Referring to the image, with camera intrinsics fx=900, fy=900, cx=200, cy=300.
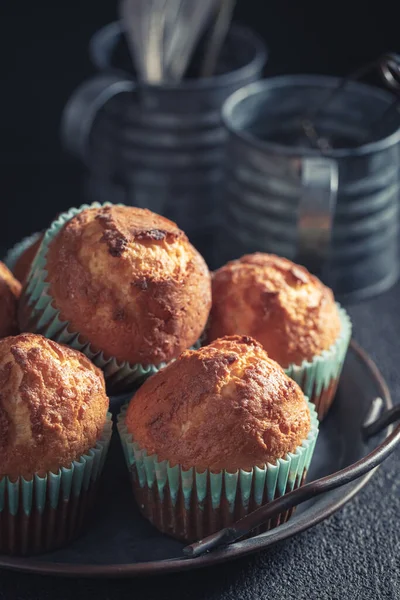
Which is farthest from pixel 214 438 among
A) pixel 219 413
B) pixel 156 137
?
pixel 156 137

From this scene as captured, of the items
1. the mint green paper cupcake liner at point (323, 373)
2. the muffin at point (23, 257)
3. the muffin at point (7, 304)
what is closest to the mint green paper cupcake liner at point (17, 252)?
the muffin at point (23, 257)

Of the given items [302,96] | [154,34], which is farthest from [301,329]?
[154,34]

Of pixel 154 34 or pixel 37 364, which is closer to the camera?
pixel 37 364

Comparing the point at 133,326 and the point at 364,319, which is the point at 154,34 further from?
the point at 133,326

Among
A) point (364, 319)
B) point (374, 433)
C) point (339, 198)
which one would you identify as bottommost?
point (364, 319)

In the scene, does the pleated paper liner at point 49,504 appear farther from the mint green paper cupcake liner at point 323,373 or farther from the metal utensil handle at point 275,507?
the mint green paper cupcake liner at point 323,373

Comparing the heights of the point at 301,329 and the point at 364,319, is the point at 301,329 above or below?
above

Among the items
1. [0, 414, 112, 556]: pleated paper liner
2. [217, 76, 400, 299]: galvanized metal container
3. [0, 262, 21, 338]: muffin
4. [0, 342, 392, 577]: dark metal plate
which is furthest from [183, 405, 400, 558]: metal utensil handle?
[217, 76, 400, 299]: galvanized metal container

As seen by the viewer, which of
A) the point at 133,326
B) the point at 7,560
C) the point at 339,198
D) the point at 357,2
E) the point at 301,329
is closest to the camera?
the point at 7,560

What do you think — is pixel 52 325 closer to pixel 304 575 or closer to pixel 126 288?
pixel 126 288
